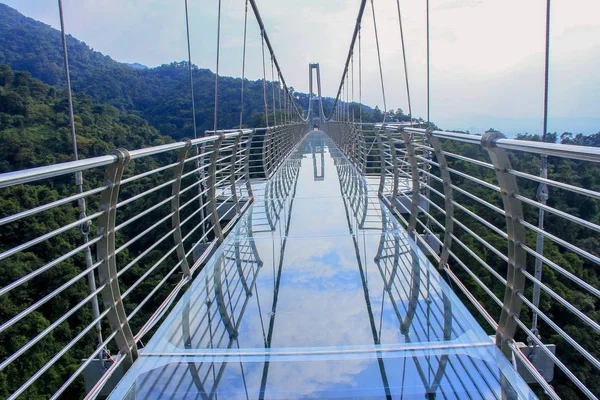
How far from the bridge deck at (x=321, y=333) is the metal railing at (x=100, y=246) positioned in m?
0.18

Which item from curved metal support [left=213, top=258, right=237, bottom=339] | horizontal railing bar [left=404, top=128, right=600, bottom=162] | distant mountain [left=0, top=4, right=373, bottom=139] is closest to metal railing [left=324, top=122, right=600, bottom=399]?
horizontal railing bar [left=404, top=128, right=600, bottom=162]

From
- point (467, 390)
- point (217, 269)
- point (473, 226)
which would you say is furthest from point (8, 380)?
point (473, 226)

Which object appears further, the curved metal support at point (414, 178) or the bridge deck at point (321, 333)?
the curved metal support at point (414, 178)

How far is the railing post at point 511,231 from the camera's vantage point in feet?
5.82

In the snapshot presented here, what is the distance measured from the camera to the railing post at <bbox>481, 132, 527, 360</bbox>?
69.8 inches

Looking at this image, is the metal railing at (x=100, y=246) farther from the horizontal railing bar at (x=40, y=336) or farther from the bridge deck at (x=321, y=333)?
the bridge deck at (x=321, y=333)

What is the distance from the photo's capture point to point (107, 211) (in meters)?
1.77

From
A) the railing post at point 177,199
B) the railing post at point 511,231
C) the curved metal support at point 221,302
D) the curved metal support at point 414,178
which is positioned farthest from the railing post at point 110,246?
the curved metal support at point 414,178

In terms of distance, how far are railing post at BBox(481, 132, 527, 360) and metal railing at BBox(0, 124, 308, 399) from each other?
1.37 meters

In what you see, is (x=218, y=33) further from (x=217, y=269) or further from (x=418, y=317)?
(x=418, y=317)

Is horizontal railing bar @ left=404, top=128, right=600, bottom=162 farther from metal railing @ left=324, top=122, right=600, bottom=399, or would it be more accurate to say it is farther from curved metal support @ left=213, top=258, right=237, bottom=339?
curved metal support @ left=213, top=258, right=237, bottom=339

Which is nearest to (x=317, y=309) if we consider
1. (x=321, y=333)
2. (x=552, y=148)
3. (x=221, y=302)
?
(x=321, y=333)

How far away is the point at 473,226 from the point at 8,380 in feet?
45.1

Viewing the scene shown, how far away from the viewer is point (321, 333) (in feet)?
7.04
